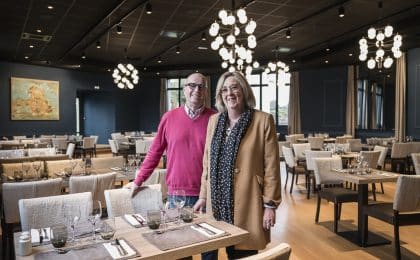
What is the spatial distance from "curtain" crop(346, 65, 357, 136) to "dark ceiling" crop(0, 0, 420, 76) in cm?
72

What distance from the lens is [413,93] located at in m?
11.4

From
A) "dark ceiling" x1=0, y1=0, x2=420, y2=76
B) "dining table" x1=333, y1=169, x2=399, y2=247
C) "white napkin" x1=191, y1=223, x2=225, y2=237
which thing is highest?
"dark ceiling" x1=0, y1=0, x2=420, y2=76

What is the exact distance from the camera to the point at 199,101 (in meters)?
2.81

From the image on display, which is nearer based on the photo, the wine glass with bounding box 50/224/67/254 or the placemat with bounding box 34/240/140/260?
the placemat with bounding box 34/240/140/260

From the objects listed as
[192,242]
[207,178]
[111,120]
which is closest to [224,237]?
[192,242]

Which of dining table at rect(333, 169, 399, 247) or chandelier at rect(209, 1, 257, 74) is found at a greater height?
chandelier at rect(209, 1, 257, 74)

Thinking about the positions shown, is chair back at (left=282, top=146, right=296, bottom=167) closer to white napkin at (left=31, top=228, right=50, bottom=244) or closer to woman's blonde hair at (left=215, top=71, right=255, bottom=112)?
woman's blonde hair at (left=215, top=71, right=255, bottom=112)

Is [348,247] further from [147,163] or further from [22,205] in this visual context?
[22,205]

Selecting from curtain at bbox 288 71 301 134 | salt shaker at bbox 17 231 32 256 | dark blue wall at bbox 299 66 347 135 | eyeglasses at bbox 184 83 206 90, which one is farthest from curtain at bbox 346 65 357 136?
salt shaker at bbox 17 231 32 256

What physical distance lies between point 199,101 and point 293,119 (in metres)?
13.2

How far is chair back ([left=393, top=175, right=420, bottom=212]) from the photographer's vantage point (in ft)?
12.8

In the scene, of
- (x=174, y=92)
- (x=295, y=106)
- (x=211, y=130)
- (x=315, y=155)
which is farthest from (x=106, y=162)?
(x=174, y=92)

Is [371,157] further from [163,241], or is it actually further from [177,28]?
[177,28]

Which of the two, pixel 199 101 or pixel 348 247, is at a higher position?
pixel 199 101
